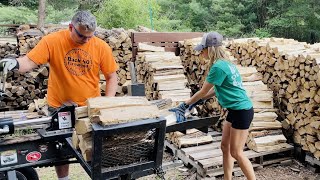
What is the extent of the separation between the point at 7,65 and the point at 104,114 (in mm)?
937

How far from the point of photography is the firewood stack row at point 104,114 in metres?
2.24

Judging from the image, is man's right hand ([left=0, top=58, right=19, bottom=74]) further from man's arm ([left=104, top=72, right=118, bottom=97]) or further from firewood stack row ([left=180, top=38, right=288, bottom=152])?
firewood stack row ([left=180, top=38, right=288, bottom=152])

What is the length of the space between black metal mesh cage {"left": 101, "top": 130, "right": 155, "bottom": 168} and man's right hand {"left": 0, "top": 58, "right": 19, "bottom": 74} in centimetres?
99

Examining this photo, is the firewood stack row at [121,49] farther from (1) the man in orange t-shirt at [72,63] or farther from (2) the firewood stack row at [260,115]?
(1) the man in orange t-shirt at [72,63]

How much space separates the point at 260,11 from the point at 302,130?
17.5 meters

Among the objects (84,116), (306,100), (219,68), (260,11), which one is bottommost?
(306,100)

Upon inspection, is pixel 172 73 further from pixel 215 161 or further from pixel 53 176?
pixel 53 176

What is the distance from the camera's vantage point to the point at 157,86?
6719mm

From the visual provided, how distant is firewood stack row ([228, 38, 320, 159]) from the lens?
206 inches

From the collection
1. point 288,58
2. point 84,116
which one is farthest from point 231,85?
point 288,58

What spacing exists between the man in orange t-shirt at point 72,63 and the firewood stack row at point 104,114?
3.07 feet

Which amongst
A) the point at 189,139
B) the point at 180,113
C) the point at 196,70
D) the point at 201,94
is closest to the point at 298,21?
the point at 196,70

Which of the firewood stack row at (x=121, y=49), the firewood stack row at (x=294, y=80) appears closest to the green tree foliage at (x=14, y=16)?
the firewood stack row at (x=121, y=49)

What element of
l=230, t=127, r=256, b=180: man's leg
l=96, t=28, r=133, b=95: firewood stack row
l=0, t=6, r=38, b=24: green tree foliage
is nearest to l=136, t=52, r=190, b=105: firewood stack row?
l=96, t=28, r=133, b=95: firewood stack row
